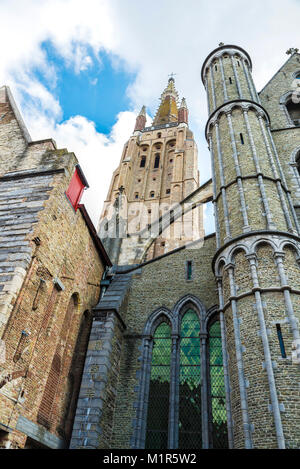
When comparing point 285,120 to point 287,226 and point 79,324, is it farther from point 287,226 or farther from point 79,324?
point 79,324

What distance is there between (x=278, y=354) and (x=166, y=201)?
25161 millimetres

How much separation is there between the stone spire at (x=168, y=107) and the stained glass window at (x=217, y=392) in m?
37.4

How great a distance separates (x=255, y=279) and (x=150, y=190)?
25.7 meters

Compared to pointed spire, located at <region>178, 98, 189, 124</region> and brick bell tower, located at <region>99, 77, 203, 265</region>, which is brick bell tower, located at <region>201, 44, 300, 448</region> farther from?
pointed spire, located at <region>178, 98, 189, 124</region>

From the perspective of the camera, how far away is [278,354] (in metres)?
7.11

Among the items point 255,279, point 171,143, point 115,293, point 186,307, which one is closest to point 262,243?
point 255,279

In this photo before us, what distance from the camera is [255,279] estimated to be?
815cm

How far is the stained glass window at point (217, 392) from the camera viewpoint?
27.8ft

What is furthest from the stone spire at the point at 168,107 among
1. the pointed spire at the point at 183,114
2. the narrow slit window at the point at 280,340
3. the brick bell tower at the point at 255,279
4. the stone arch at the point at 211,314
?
the narrow slit window at the point at 280,340

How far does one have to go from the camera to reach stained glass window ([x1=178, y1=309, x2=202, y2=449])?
8719 millimetres

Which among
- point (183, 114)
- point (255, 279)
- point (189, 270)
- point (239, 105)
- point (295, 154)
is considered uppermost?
point (183, 114)

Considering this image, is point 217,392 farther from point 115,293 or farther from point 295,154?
point 295,154

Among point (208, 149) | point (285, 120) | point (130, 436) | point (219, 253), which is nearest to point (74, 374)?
point (130, 436)

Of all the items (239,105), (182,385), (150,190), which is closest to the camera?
(182,385)
